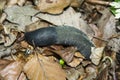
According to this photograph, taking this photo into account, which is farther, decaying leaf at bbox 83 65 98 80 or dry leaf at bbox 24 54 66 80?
decaying leaf at bbox 83 65 98 80

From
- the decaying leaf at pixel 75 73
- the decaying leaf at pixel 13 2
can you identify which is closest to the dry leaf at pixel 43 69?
the decaying leaf at pixel 75 73

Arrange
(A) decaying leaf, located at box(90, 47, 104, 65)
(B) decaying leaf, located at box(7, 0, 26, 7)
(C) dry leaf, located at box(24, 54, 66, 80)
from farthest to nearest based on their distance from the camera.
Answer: (B) decaying leaf, located at box(7, 0, 26, 7) < (A) decaying leaf, located at box(90, 47, 104, 65) < (C) dry leaf, located at box(24, 54, 66, 80)

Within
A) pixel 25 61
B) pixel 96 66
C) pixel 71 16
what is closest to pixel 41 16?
pixel 71 16

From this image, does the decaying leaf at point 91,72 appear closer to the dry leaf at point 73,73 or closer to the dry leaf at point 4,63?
the dry leaf at point 73,73

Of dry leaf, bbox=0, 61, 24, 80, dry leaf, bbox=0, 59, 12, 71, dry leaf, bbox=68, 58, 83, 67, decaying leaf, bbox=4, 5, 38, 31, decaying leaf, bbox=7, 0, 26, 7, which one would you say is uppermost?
decaying leaf, bbox=7, 0, 26, 7

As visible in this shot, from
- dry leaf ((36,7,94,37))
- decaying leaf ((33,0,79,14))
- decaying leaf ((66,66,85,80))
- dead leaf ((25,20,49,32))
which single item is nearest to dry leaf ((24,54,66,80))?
decaying leaf ((66,66,85,80))

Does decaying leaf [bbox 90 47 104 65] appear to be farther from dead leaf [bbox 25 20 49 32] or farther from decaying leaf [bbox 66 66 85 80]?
dead leaf [bbox 25 20 49 32]

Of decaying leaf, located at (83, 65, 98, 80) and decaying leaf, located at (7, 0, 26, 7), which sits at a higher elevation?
decaying leaf, located at (7, 0, 26, 7)
